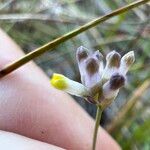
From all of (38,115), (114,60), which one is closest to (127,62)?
(114,60)

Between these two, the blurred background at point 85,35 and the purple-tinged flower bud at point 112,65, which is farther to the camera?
the blurred background at point 85,35

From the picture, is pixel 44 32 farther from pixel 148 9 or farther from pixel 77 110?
pixel 77 110

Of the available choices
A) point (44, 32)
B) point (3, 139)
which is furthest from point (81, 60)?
point (44, 32)

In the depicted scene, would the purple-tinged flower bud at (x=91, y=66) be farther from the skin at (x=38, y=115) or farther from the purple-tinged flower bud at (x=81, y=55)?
the skin at (x=38, y=115)

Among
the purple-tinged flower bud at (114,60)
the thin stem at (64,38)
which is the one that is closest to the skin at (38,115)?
the thin stem at (64,38)

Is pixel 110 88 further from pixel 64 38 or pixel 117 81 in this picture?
pixel 64 38

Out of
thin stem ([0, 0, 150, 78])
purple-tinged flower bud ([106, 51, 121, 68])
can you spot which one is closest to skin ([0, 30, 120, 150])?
thin stem ([0, 0, 150, 78])
